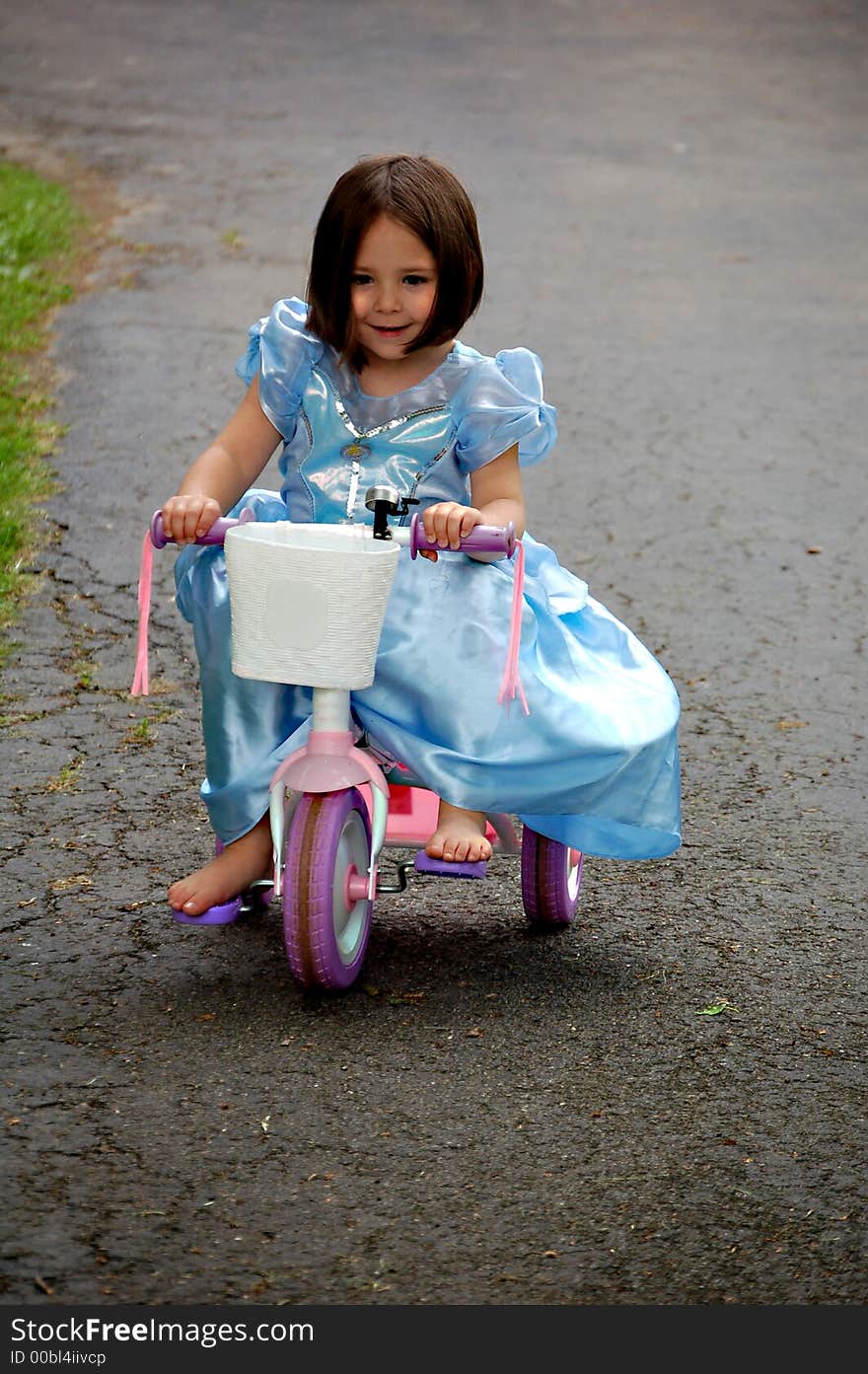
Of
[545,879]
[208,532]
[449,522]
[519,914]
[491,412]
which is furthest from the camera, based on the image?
[519,914]

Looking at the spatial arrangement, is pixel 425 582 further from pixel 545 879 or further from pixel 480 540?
pixel 545 879

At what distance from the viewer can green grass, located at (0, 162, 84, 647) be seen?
5.73 m

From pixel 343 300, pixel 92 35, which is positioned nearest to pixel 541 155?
pixel 92 35

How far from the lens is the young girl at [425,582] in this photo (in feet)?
10.4

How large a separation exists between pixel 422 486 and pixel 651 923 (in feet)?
3.29

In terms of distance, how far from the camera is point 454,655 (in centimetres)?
319

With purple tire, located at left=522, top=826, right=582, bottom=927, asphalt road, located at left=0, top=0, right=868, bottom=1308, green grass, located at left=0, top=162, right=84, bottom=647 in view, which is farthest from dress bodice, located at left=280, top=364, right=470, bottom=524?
green grass, located at left=0, top=162, right=84, bottom=647

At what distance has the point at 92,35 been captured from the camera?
14391mm

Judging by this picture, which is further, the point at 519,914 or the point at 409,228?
the point at 519,914

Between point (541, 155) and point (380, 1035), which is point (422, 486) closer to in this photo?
point (380, 1035)

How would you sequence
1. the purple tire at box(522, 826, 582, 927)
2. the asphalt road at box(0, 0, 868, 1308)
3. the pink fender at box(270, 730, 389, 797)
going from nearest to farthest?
the asphalt road at box(0, 0, 868, 1308) < the pink fender at box(270, 730, 389, 797) < the purple tire at box(522, 826, 582, 927)

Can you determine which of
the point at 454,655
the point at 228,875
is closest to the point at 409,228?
the point at 454,655

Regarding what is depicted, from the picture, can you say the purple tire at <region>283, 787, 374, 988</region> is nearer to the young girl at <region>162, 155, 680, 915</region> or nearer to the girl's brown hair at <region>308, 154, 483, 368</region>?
the young girl at <region>162, 155, 680, 915</region>

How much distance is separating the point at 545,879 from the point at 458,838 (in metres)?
0.33
